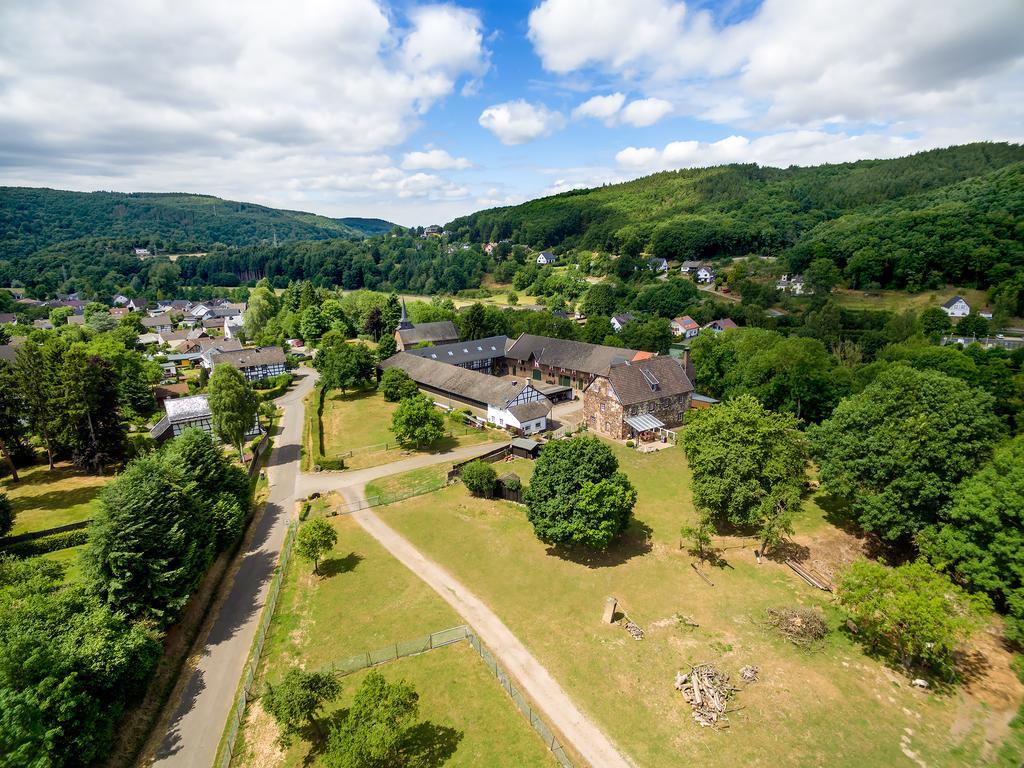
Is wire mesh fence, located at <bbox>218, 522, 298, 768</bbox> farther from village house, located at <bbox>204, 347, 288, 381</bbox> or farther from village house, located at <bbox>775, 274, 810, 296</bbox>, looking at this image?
village house, located at <bbox>775, 274, 810, 296</bbox>

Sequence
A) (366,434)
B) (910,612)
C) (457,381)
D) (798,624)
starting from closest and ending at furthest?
(910,612), (798,624), (366,434), (457,381)

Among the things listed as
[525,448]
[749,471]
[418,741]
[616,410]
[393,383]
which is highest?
[749,471]

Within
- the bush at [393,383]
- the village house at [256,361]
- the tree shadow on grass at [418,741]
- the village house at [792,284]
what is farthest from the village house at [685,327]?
the tree shadow on grass at [418,741]

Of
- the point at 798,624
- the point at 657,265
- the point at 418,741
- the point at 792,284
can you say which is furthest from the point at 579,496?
the point at 657,265

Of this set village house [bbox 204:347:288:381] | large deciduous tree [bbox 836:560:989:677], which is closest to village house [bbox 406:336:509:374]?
village house [bbox 204:347:288:381]

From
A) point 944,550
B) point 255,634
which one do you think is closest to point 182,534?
point 255,634

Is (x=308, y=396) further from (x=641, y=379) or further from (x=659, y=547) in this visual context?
(x=659, y=547)

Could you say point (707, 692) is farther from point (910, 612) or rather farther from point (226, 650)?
point (226, 650)
